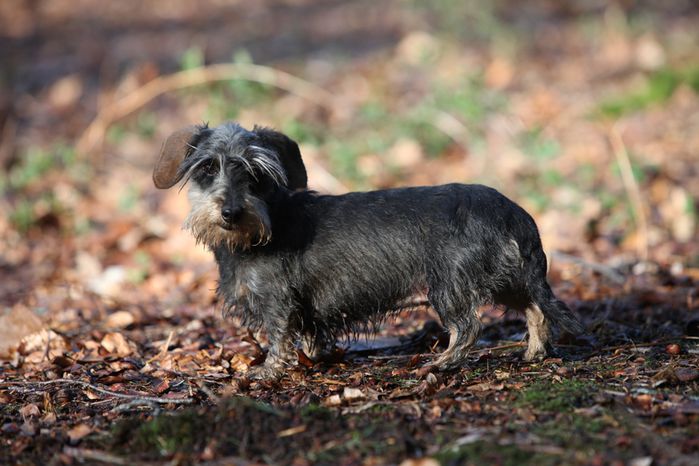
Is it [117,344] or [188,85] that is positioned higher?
Answer: [188,85]

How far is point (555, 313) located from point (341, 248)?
1397 mm

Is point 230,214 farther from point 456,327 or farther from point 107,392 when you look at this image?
point 456,327

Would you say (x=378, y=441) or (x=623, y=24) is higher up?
(x=623, y=24)

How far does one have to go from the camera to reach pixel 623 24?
50.5 ft

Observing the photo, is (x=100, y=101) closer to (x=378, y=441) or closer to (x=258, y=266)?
(x=258, y=266)

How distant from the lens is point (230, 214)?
4676 mm

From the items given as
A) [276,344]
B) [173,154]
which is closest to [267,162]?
[173,154]

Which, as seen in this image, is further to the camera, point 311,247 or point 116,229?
point 116,229

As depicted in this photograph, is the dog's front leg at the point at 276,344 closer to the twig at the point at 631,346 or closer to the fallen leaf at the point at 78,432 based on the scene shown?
the fallen leaf at the point at 78,432

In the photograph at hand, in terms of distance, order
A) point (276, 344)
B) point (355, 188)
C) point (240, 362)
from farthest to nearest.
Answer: point (355, 188)
point (240, 362)
point (276, 344)

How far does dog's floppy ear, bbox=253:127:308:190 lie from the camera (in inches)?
205

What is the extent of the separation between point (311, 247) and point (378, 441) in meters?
1.76

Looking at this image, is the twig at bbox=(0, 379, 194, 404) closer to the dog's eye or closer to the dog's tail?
the dog's eye

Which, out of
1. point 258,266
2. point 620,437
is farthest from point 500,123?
point 620,437
